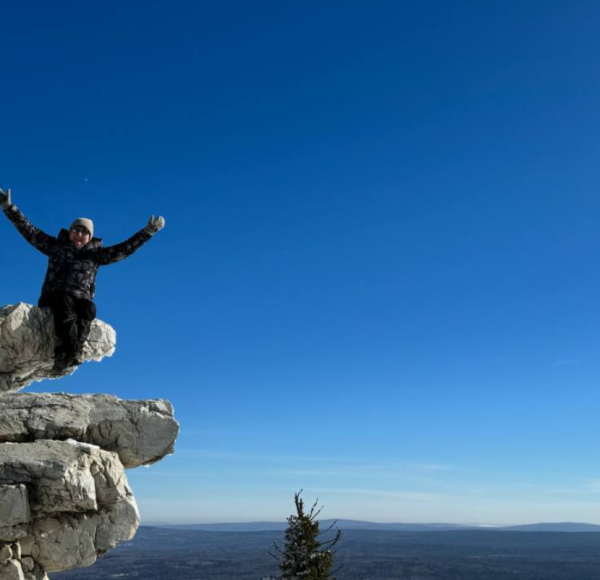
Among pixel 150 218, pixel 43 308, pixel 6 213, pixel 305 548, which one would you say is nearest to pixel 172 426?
pixel 43 308

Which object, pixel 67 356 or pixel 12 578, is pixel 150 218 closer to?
pixel 67 356

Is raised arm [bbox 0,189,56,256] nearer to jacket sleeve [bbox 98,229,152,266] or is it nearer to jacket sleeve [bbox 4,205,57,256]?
jacket sleeve [bbox 4,205,57,256]

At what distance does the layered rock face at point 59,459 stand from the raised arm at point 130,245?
1596 millimetres

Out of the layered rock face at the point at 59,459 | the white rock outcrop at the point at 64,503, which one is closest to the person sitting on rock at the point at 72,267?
the layered rock face at the point at 59,459

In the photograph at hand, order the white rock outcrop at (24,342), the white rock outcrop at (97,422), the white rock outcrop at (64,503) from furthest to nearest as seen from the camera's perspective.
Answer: the white rock outcrop at (24,342) < the white rock outcrop at (97,422) < the white rock outcrop at (64,503)

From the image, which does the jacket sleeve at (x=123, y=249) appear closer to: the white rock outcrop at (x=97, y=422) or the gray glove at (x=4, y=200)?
the gray glove at (x=4, y=200)

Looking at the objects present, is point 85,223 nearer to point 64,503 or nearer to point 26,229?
point 26,229

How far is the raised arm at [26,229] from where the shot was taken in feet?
37.3

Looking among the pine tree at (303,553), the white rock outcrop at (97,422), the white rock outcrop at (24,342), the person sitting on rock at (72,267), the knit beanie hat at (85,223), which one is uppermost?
the knit beanie hat at (85,223)

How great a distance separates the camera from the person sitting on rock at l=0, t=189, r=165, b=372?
34.6 ft

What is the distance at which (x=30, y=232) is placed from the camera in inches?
451

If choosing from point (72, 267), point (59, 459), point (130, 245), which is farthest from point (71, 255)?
point (59, 459)

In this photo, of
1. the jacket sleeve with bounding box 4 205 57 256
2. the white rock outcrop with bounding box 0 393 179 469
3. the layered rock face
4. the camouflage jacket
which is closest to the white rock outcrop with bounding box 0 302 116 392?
the layered rock face

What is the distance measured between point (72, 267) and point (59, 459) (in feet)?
12.1
